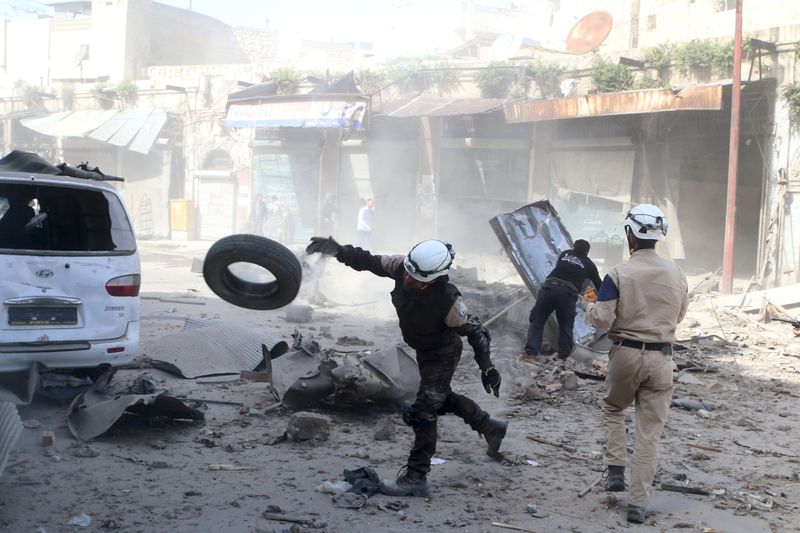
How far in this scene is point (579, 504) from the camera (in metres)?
4.66

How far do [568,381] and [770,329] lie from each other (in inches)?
231

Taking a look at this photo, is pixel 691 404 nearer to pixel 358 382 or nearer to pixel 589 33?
pixel 358 382

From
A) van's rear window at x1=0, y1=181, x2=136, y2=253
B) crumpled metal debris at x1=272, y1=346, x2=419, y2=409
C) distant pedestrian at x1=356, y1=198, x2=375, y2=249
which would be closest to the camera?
van's rear window at x1=0, y1=181, x2=136, y2=253

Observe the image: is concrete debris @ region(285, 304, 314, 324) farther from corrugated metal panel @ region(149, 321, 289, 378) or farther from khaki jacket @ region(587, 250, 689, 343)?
khaki jacket @ region(587, 250, 689, 343)

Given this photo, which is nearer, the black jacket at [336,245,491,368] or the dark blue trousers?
the black jacket at [336,245,491,368]

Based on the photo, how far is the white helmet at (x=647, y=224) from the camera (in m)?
4.55

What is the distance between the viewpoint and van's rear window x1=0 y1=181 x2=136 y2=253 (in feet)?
19.7

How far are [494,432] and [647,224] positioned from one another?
1.77 metres

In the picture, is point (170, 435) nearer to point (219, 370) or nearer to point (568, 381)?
point (219, 370)

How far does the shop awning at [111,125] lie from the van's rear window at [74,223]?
78.7 feet

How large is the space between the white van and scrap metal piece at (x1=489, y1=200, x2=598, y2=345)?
5.53m

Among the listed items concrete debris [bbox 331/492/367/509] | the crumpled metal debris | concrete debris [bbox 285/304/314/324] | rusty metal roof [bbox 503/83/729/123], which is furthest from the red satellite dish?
concrete debris [bbox 331/492/367/509]

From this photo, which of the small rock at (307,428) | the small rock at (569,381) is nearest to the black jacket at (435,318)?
the small rock at (307,428)

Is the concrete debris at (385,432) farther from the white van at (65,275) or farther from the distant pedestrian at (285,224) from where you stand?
the distant pedestrian at (285,224)
